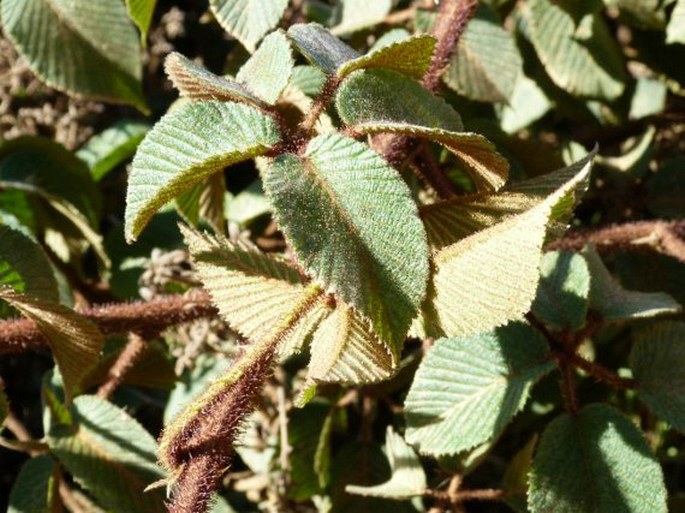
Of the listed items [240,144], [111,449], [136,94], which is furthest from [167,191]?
[136,94]

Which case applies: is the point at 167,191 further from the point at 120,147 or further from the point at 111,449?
the point at 120,147

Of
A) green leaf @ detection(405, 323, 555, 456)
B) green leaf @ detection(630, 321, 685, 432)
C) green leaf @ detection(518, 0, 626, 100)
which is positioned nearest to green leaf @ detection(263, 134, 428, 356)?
green leaf @ detection(405, 323, 555, 456)

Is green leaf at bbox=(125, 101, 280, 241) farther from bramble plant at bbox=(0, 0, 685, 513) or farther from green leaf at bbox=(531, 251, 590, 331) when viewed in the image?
green leaf at bbox=(531, 251, 590, 331)

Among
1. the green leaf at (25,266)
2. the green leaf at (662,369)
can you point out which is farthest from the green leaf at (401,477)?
the green leaf at (25,266)

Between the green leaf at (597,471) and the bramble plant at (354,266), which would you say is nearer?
the bramble plant at (354,266)

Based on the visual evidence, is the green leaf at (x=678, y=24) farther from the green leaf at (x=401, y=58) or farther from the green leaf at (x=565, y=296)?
the green leaf at (x=401, y=58)

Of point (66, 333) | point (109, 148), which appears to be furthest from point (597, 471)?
point (109, 148)
